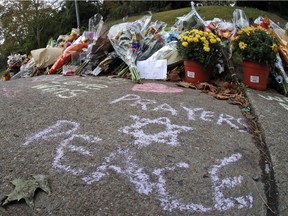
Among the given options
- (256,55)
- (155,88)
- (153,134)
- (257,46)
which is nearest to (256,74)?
(256,55)

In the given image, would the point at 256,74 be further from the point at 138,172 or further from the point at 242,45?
→ the point at 138,172

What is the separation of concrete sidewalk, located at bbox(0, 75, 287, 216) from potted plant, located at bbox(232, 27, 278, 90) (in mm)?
859

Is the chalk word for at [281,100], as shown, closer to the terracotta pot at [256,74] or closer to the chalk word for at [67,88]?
the terracotta pot at [256,74]

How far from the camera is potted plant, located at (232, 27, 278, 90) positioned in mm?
4090

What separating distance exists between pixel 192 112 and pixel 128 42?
2333 mm

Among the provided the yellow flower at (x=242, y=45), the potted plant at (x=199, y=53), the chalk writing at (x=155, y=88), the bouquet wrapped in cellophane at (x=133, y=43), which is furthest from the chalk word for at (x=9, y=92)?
the yellow flower at (x=242, y=45)

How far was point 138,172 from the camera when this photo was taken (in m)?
2.12

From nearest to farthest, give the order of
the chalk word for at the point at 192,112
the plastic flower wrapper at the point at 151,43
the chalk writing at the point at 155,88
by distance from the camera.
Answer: the chalk word for at the point at 192,112 < the chalk writing at the point at 155,88 < the plastic flower wrapper at the point at 151,43

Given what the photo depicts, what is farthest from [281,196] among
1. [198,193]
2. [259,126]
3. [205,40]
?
[205,40]

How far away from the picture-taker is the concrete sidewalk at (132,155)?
1881mm

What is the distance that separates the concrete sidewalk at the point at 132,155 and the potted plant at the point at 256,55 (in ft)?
2.82

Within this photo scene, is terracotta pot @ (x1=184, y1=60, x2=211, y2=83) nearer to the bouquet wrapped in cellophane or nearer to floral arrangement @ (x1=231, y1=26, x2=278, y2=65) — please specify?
floral arrangement @ (x1=231, y1=26, x2=278, y2=65)

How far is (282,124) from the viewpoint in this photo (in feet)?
9.91

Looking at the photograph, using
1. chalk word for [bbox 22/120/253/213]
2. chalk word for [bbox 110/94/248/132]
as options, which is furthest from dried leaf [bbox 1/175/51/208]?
chalk word for [bbox 110/94/248/132]
